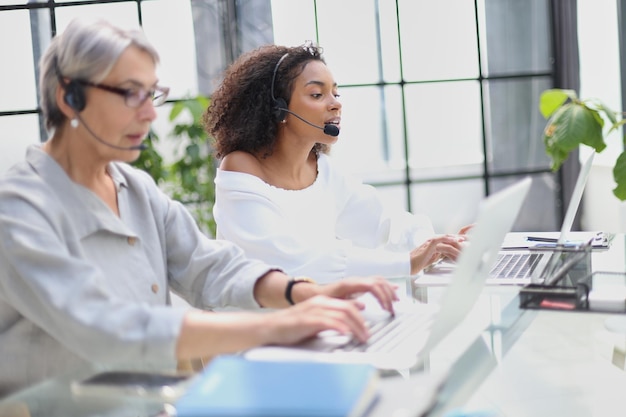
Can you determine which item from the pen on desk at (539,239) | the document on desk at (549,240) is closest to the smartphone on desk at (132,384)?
the document on desk at (549,240)

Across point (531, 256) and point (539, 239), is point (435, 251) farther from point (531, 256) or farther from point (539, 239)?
point (539, 239)

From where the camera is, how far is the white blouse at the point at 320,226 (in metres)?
2.36

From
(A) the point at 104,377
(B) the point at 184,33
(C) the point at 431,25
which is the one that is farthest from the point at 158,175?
(A) the point at 104,377

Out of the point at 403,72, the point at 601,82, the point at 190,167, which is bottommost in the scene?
the point at 190,167

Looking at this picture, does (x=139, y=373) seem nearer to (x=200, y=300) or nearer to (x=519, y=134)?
(x=200, y=300)

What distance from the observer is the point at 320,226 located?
2.61 meters

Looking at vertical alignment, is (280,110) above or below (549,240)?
above

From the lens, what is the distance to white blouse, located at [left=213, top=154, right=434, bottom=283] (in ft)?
7.73

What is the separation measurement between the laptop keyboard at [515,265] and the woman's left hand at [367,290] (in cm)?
48

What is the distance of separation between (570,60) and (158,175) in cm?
263

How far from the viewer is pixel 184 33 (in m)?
5.26

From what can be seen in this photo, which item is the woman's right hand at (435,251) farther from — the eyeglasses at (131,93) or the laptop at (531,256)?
the eyeglasses at (131,93)

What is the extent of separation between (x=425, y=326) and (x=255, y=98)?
1.33m

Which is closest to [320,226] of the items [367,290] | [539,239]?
[539,239]
